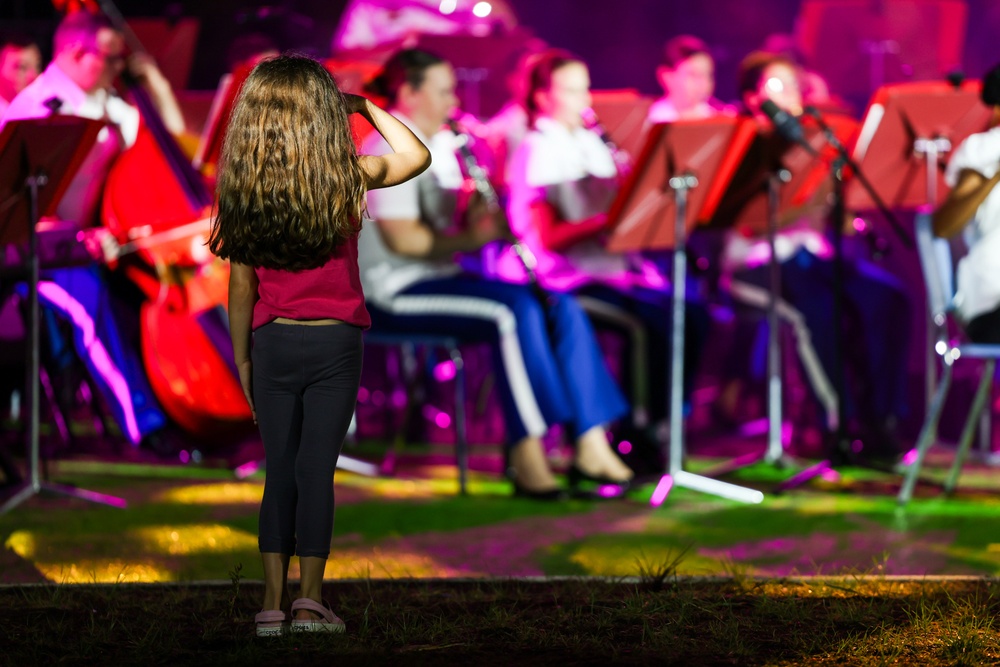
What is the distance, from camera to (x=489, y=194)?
14.3 feet

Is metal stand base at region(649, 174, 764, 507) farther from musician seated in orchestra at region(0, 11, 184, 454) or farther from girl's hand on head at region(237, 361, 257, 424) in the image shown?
girl's hand on head at region(237, 361, 257, 424)

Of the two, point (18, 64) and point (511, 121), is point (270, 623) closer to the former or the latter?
point (18, 64)

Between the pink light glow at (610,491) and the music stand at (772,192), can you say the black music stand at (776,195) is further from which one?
the pink light glow at (610,491)

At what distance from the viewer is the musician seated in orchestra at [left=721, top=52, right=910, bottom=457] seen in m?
5.28

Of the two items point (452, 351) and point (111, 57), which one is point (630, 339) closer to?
point (452, 351)

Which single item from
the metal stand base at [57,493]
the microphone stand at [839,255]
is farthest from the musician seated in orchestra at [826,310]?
the metal stand base at [57,493]

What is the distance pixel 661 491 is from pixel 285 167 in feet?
7.13

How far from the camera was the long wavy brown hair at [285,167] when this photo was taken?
2.39 metres

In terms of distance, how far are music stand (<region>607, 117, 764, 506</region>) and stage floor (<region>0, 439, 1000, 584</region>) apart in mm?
88

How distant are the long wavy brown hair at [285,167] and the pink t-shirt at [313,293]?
0.03 m

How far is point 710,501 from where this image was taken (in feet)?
14.0

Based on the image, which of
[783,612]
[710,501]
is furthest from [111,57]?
[783,612]

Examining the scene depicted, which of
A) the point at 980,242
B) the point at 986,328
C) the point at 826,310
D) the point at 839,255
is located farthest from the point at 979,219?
the point at 826,310

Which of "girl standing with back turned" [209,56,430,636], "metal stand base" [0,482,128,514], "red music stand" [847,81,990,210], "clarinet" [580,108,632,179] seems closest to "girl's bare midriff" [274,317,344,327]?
"girl standing with back turned" [209,56,430,636]
